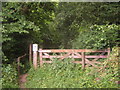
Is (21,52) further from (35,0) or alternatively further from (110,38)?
(110,38)

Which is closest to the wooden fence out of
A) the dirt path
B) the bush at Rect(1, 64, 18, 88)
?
the dirt path

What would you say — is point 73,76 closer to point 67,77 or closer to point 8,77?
point 67,77

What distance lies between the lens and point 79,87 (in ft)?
16.9

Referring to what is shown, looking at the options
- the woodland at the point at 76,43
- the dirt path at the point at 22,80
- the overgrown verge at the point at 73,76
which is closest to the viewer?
the overgrown verge at the point at 73,76

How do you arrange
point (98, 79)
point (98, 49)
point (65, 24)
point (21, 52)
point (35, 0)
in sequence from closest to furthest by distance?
point (98, 79) → point (98, 49) → point (35, 0) → point (21, 52) → point (65, 24)

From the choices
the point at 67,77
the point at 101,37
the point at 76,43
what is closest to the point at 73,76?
the point at 67,77

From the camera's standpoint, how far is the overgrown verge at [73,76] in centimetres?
515

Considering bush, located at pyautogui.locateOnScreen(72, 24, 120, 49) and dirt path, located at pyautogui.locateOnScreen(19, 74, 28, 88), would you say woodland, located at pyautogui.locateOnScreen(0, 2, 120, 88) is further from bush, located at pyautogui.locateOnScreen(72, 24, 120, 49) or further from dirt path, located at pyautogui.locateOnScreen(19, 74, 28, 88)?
dirt path, located at pyautogui.locateOnScreen(19, 74, 28, 88)

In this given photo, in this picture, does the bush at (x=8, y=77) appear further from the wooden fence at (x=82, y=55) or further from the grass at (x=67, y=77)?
the wooden fence at (x=82, y=55)

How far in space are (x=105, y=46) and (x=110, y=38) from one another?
0.73 m

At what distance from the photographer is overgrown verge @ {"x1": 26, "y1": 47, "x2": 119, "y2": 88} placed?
5.15 m

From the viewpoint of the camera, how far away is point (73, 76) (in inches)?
233

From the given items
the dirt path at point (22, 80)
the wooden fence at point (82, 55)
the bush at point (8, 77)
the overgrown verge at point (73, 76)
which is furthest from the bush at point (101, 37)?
the bush at point (8, 77)

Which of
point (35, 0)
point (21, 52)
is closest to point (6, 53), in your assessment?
point (21, 52)
